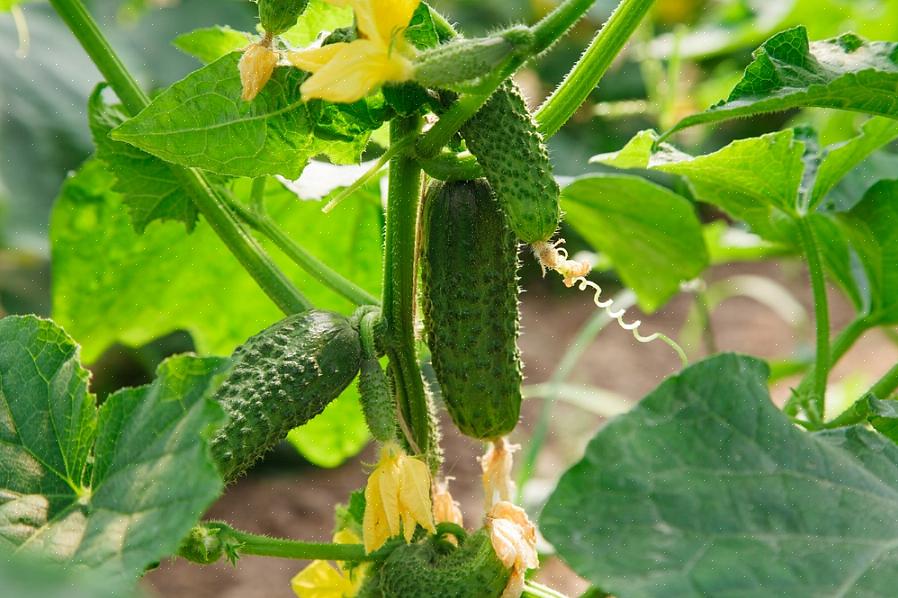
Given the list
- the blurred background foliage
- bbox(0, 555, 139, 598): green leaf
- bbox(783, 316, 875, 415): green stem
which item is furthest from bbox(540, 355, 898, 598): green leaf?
the blurred background foliage

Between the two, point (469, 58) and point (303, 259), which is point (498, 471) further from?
point (469, 58)

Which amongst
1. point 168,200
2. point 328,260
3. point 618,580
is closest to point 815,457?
point 618,580

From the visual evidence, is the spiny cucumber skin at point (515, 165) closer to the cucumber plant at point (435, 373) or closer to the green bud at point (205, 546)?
the cucumber plant at point (435, 373)

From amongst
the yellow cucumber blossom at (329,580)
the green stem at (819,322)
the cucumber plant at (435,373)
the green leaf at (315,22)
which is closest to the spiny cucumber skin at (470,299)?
the cucumber plant at (435,373)

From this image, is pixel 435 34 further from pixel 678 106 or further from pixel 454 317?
pixel 678 106

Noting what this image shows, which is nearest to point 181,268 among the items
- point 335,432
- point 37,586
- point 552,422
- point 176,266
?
point 176,266

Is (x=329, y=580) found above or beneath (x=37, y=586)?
beneath
